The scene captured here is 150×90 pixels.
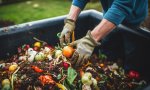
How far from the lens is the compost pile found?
2.08 m

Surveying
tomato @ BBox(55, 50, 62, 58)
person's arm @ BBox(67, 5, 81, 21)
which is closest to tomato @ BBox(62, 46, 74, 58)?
tomato @ BBox(55, 50, 62, 58)

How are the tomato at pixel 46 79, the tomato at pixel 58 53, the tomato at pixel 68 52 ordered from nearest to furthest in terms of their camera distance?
the tomato at pixel 46 79 → the tomato at pixel 68 52 → the tomato at pixel 58 53

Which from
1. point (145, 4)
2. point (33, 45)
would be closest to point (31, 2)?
point (33, 45)

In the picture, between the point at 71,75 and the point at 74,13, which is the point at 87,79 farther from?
the point at 74,13

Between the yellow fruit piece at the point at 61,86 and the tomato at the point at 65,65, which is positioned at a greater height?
the tomato at the point at 65,65

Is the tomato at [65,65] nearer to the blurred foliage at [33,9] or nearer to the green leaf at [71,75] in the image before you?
the green leaf at [71,75]

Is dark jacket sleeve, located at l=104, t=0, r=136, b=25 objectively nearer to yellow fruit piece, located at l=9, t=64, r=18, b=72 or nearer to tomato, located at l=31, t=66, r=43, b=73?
tomato, located at l=31, t=66, r=43, b=73

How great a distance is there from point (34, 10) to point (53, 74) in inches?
128

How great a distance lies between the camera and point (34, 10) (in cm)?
519

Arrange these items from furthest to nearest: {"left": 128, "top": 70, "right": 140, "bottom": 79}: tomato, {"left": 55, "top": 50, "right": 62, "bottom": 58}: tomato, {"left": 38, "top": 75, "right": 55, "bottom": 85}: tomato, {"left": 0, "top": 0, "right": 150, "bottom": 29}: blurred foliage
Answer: {"left": 0, "top": 0, "right": 150, "bottom": 29}: blurred foliage, {"left": 128, "top": 70, "right": 140, "bottom": 79}: tomato, {"left": 55, "top": 50, "right": 62, "bottom": 58}: tomato, {"left": 38, "top": 75, "right": 55, "bottom": 85}: tomato

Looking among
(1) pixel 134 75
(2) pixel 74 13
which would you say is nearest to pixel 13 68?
(2) pixel 74 13

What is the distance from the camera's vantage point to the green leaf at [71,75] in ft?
6.89

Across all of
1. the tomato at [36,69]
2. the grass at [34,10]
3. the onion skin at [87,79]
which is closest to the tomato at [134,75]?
the onion skin at [87,79]

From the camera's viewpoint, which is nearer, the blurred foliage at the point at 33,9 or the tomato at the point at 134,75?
the tomato at the point at 134,75
